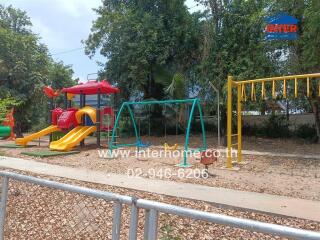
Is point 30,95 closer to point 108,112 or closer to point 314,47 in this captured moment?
point 108,112

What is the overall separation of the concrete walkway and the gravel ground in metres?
0.51

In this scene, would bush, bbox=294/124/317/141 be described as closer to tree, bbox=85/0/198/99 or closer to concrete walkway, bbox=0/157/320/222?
tree, bbox=85/0/198/99

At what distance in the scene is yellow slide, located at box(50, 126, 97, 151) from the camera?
1454 centimetres

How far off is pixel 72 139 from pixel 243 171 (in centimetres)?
764

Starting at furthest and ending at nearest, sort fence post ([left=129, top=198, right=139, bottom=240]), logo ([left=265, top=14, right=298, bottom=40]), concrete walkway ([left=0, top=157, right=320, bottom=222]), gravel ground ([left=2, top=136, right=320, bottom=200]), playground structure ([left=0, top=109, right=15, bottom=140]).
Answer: playground structure ([left=0, top=109, right=15, bottom=140]) < logo ([left=265, top=14, right=298, bottom=40]) < gravel ground ([left=2, top=136, right=320, bottom=200]) < concrete walkway ([left=0, top=157, right=320, bottom=222]) < fence post ([left=129, top=198, right=139, bottom=240])

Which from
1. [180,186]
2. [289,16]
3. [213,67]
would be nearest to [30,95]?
[213,67]

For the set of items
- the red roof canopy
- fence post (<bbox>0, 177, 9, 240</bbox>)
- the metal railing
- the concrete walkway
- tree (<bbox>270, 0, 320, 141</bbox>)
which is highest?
tree (<bbox>270, 0, 320, 141</bbox>)

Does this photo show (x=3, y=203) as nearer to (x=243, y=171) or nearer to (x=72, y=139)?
(x=243, y=171)

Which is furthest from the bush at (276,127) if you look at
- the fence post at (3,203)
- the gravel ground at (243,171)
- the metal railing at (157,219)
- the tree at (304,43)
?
the metal railing at (157,219)

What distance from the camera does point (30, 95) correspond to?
2322 cm

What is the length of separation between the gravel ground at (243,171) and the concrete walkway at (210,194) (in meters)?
0.51

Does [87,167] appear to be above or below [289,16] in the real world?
below

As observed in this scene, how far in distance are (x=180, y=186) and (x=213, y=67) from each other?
1019 centimetres

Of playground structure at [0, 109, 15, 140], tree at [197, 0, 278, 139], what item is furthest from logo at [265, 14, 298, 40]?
playground structure at [0, 109, 15, 140]
